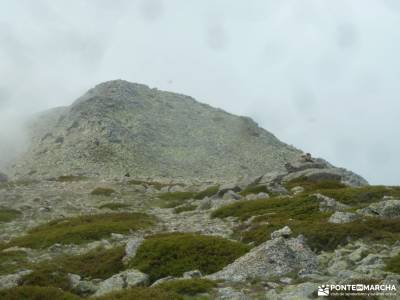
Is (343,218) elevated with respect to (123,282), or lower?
elevated

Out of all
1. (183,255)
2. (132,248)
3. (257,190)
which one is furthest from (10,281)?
(257,190)

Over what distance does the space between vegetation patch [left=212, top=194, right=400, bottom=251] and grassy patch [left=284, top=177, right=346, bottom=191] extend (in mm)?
10947

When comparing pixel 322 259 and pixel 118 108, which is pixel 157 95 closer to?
pixel 118 108

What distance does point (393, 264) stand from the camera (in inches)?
618

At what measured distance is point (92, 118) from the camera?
11369 cm

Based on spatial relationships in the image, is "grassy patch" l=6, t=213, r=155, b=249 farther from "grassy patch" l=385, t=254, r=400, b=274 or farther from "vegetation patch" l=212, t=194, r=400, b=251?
"grassy patch" l=385, t=254, r=400, b=274

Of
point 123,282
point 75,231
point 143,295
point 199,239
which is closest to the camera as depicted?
point 143,295

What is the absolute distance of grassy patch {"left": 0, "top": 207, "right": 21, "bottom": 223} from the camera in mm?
40213

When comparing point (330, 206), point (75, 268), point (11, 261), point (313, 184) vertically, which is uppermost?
point (313, 184)

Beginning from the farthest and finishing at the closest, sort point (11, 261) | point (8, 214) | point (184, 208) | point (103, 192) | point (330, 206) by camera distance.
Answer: point (103, 192)
point (184, 208)
point (8, 214)
point (330, 206)
point (11, 261)

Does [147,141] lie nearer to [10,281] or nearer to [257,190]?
[257,190]

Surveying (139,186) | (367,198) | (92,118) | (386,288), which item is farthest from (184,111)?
(386,288)

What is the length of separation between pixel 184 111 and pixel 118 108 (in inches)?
700

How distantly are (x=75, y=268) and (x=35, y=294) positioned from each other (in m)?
6.32
